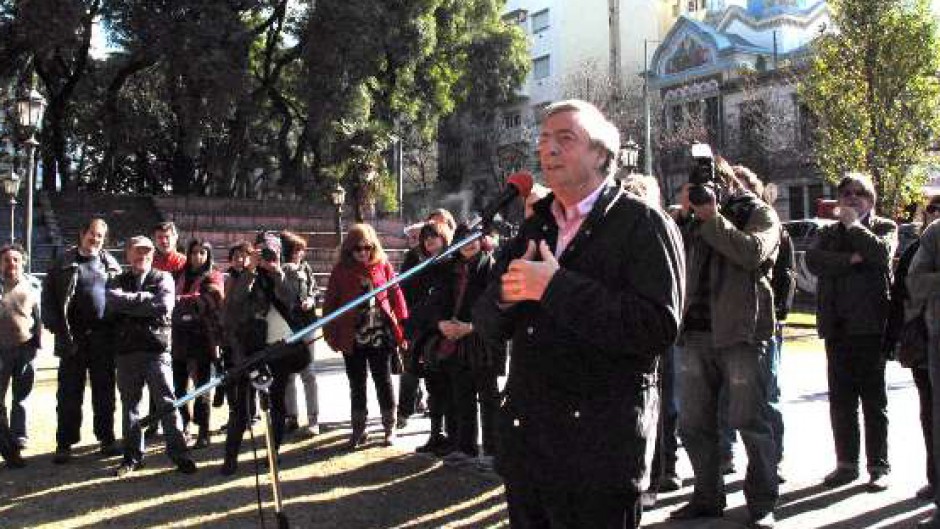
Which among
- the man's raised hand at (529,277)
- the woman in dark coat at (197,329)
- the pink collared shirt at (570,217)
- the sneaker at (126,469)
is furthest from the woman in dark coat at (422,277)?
the man's raised hand at (529,277)

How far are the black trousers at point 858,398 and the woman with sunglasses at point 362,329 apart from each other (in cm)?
345

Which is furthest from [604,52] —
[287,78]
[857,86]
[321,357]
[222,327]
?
[222,327]

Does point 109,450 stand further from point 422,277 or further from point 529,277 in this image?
point 529,277

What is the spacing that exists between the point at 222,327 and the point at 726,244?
167 inches

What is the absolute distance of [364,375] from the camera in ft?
25.9

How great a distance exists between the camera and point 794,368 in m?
12.6

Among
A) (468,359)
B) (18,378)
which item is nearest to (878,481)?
(468,359)

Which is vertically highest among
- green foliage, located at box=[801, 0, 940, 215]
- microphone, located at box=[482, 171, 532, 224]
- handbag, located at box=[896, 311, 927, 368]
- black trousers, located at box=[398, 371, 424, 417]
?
green foliage, located at box=[801, 0, 940, 215]

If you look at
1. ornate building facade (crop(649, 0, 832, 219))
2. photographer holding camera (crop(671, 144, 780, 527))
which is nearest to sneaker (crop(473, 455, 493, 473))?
photographer holding camera (crop(671, 144, 780, 527))

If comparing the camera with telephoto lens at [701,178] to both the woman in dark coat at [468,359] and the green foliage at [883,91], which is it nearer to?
the woman in dark coat at [468,359]

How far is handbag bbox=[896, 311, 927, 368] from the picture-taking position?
5.48 metres

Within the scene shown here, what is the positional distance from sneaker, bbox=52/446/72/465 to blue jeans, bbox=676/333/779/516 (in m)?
5.03

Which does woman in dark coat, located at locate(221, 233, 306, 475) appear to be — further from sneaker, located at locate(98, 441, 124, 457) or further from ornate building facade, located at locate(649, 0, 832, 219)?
ornate building facade, located at locate(649, 0, 832, 219)

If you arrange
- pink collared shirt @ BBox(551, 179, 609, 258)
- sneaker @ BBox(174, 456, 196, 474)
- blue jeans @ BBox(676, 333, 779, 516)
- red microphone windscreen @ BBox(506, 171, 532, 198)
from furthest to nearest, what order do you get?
1. sneaker @ BBox(174, 456, 196, 474)
2. blue jeans @ BBox(676, 333, 779, 516)
3. red microphone windscreen @ BBox(506, 171, 532, 198)
4. pink collared shirt @ BBox(551, 179, 609, 258)
